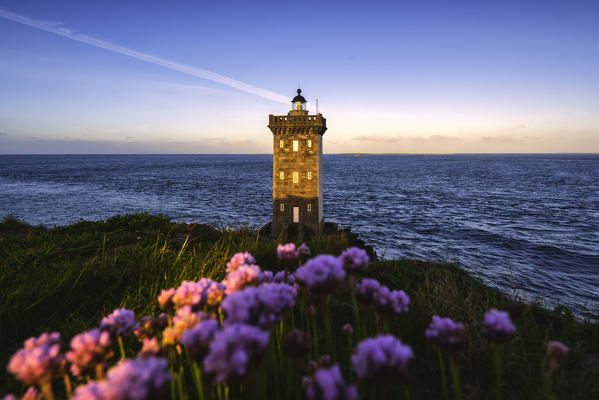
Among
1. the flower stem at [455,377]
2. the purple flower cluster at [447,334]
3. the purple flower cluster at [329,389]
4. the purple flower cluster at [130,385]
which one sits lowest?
the flower stem at [455,377]

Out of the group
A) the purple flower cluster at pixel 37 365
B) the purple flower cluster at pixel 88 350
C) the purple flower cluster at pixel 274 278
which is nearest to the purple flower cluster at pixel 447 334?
the purple flower cluster at pixel 274 278

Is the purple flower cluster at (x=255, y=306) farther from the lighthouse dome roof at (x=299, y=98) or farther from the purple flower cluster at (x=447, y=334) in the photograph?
the lighthouse dome roof at (x=299, y=98)

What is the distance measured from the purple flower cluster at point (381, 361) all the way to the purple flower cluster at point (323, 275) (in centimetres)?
44

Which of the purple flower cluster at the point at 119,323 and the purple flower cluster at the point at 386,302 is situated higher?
the purple flower cluster at the point at 386,302

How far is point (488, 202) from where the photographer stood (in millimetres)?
45031

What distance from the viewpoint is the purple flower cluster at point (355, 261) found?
7.00 feet

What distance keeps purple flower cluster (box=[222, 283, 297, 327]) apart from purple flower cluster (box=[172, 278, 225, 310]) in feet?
1.54

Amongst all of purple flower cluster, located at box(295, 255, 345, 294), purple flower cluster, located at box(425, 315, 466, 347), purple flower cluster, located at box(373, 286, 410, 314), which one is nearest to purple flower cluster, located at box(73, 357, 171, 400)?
purple flower cluster, located at box(295, 255, 345, 294)

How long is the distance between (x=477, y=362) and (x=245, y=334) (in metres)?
3.14

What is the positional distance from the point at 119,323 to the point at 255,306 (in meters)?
1.10

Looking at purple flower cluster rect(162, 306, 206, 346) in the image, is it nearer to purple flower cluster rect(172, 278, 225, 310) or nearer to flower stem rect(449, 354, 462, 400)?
purple flower cluster rect(172, 278, 225, 310)

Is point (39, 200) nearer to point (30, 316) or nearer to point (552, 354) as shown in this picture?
point (30, 316)

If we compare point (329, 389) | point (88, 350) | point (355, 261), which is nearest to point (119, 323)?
point (88, 350)

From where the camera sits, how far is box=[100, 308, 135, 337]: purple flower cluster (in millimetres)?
1900
